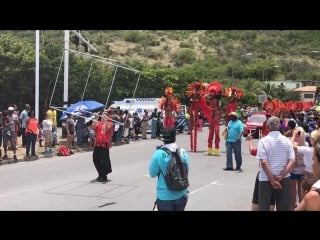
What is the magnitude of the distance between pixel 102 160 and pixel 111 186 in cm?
74

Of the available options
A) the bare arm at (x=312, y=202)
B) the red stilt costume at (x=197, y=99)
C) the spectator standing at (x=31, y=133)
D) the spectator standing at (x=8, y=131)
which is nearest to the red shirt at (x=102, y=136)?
the spectator standing at (x=8, y=131)

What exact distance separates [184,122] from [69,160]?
14.8 meters

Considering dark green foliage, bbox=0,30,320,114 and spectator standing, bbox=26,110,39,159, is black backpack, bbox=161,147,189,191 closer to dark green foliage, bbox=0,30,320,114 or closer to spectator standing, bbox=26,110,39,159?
dark green foliage, bbox=0,30,320,114

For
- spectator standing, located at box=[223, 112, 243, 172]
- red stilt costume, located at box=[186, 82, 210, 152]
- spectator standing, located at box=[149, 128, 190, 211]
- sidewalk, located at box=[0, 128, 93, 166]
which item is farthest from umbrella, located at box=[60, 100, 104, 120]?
spectator standing, located at box=[149, 128, 190, 211]

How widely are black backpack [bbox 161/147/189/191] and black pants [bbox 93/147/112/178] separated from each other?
628 centimetres

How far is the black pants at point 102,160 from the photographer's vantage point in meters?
12.1

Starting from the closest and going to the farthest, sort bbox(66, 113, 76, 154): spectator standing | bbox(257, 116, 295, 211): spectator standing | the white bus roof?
bbox(257, 116, 295, 211): spectator standing
bbox(66, 113, 76, 154): spectator standing
the white bus roof

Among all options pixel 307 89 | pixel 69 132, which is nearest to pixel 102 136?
pixel 69 132

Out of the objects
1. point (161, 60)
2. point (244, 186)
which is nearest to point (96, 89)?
point (244, 186)

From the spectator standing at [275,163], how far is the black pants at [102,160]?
5812mm

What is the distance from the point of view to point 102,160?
1211 cm

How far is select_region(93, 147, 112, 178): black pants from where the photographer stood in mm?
12086

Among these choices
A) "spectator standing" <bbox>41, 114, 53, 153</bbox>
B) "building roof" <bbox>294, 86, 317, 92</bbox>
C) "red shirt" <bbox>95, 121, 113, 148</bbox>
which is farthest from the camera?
"building roof" <bbox>294, 86, 317, 92</bbox>

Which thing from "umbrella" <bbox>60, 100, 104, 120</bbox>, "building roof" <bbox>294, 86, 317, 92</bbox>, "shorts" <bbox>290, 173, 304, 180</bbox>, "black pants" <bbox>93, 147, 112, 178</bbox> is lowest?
"black pants" <bbox>93, 147, 112, 178</bbox>
